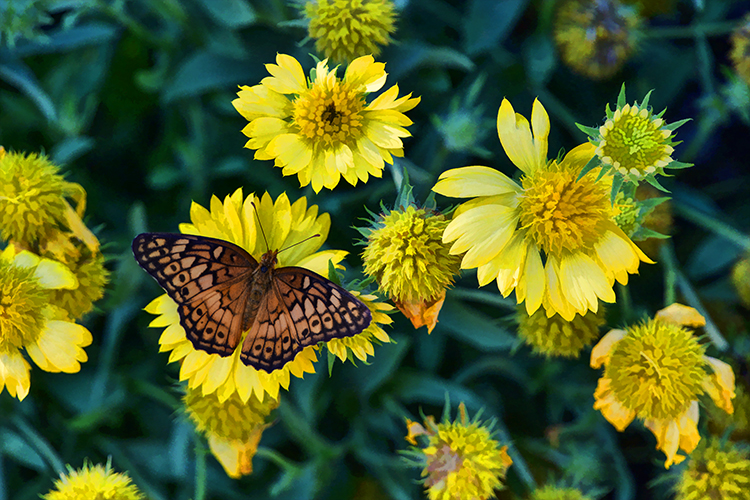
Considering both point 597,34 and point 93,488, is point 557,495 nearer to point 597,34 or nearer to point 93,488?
point 93,488

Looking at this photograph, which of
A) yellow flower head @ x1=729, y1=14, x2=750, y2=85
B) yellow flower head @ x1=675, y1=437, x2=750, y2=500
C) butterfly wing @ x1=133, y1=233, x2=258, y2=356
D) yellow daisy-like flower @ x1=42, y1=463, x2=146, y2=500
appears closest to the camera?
butterfly wing @ x1=133, y1=233, x2=258, y2=356

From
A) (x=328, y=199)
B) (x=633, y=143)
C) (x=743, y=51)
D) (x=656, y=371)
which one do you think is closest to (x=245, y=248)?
(x=328, y=199)

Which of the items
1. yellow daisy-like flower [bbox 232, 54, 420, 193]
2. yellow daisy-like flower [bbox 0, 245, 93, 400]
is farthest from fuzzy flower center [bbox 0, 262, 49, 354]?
yellow daisy-like flower [bbox 232, 54, 420, 193]

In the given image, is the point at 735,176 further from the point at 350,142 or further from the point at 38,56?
the point at 38,56

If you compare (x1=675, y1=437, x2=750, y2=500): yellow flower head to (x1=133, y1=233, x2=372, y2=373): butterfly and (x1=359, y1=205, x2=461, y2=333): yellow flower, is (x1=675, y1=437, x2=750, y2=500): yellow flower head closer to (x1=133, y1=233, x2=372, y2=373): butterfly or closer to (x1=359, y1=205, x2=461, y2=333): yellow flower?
(x1=359, y1=205, x2=461, y2=333): yellow flower

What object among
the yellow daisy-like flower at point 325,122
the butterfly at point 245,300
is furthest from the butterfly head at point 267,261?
the yellow daisy-like flower at point 325,122

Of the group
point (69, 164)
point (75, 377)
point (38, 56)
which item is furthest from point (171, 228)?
point (38, 56)
